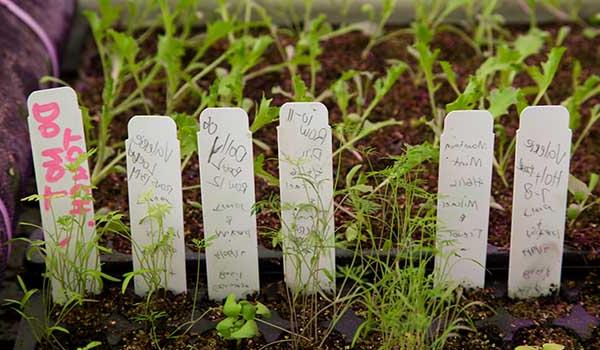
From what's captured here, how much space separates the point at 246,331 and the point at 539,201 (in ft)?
1.41

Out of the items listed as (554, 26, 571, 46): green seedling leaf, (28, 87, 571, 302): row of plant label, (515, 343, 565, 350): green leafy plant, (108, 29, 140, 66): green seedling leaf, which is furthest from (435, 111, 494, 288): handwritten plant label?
(554, 26, 571, 46): green seedling leaf

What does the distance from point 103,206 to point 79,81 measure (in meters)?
0.48

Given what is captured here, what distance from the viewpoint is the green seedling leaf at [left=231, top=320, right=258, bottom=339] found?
1.11 metres

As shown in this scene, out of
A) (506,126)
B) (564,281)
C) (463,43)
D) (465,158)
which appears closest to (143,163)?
(465,158)

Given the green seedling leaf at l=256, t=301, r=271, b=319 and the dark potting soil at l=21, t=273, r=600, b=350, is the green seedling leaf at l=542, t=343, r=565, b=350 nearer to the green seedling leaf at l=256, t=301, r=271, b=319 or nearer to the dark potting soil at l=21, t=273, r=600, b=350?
the dark potting soil at l=21, t=273, r=600, b=350

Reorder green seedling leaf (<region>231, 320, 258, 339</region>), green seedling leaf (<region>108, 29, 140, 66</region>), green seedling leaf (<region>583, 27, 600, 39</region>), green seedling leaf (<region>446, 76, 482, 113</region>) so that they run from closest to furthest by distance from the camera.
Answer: green seedling leaf (<region>231, 320, 258, 339</region>)
green seedling leaf (<region>446, 76, 482, 113</region>)
green seedling leaf (<region>108, 29, 140, 66</region>)
green seedling leaf (<region>583, 27, 600, 39</region>)

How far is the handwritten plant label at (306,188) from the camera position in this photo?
116 cm

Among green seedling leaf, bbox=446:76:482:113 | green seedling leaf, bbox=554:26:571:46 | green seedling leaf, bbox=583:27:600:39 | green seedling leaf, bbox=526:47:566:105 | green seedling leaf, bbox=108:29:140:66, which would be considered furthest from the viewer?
green seedling leaf, bbox=583:27:600:39

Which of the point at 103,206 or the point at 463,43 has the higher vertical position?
the point at 463,43

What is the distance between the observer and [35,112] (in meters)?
1.16

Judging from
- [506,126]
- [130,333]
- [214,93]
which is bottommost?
[130,333]

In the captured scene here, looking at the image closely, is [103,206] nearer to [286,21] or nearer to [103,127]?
[103,127]

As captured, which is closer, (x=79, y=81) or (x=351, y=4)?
(x=79, y=81)

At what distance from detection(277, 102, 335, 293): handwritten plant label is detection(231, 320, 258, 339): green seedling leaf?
9 cm
